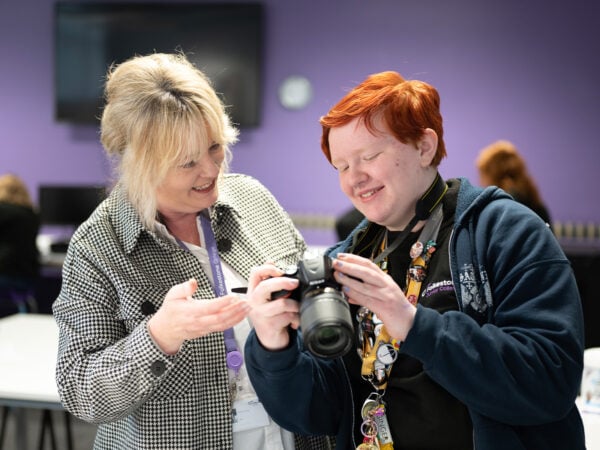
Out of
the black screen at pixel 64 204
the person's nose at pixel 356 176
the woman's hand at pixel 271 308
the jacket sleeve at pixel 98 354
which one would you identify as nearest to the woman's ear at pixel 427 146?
the person's nose at pixel 356 176

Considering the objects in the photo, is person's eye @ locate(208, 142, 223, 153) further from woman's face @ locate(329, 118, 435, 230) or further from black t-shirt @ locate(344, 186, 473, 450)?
black t-shirt @ locate(344, 186, 473, 450)

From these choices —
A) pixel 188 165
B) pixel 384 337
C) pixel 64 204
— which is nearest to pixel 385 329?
pixel 384 337

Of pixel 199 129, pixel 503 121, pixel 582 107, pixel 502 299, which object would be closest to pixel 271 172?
pixel 503 121

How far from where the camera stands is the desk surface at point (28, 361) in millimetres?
2350

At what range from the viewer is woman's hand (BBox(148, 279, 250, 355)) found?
133cm

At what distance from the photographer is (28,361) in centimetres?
268

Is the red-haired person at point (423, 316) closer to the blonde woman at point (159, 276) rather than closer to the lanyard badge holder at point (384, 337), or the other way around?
the lanyard badge holder at point (384, 337)

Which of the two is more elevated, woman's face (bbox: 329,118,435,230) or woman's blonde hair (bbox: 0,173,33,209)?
woman's face (bbox: 329,118,435,230)

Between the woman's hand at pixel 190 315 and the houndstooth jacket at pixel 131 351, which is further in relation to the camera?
the houndstooth jacket at pixel 131 351

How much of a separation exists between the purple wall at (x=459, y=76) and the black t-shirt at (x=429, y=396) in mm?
4879

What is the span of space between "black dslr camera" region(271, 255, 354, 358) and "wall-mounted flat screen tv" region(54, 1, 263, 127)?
5.24 meters

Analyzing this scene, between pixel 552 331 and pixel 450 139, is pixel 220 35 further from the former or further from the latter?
pixel 552 331

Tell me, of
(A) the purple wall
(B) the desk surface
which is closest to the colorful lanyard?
(B) the desk surface

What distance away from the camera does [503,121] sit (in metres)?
6.24
